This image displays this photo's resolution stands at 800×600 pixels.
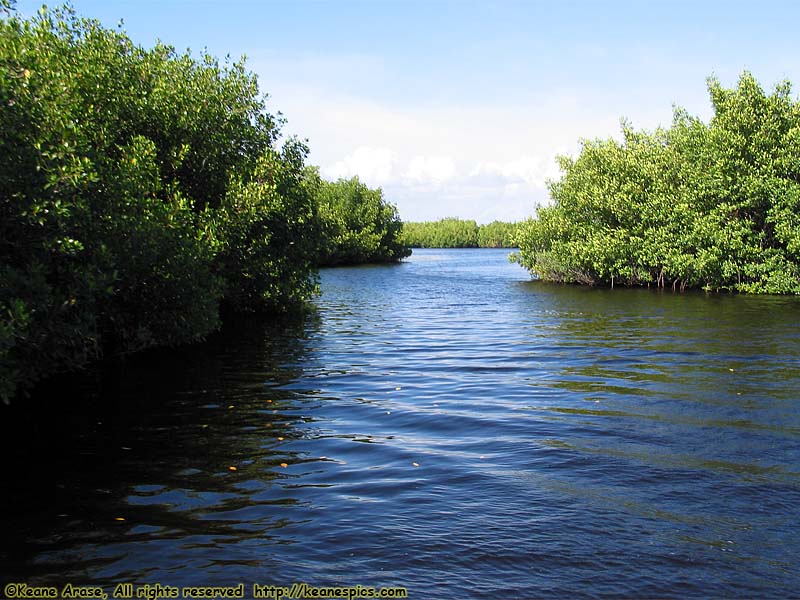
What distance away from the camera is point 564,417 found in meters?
12.7

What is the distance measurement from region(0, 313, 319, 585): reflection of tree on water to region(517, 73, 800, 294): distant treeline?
3071cm

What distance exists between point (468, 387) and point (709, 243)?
1172 inches

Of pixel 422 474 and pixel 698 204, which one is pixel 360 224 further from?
pixel 422 474

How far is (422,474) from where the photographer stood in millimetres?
9523

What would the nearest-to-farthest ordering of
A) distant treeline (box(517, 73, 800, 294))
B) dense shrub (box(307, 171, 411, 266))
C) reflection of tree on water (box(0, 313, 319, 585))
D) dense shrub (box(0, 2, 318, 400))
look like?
reflection of tree on water (box(0, 313, 319, 585)) < dense shrub (box(0, 2, 318, 400)) < distant treeline (box(517, 73, 800, 294)) < dense shrub (box(307, 171, 411, 266))

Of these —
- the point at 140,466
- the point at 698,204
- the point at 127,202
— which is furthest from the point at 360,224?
the point at 140,466

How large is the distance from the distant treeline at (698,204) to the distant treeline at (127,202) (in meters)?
21.6

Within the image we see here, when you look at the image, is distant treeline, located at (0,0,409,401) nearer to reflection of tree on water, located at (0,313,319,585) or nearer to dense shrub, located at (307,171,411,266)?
reflection of tree on water, located at (0,313,319,585)

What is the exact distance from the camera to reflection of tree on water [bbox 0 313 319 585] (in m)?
7.13

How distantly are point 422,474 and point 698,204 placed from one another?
3627cm

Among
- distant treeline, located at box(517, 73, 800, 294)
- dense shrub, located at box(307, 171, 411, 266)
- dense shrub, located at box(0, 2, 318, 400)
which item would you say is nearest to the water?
dense shrub, located at box(0, 2, 318, 400)

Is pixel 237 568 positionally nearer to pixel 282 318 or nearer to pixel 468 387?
pixel 468 387

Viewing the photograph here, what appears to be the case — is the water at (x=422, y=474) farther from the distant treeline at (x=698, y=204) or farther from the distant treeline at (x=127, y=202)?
the distant treeline at (x=698, y=204)

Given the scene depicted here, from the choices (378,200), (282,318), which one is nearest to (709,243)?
(282,318)
